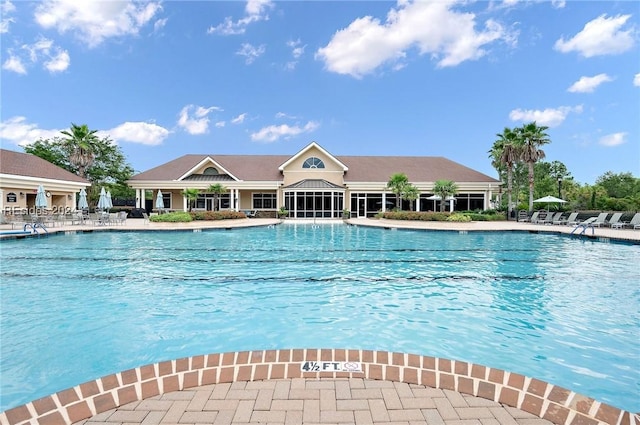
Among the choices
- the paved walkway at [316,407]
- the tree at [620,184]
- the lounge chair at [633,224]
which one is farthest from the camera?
the tree at [620,184]

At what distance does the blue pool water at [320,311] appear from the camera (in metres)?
4.78

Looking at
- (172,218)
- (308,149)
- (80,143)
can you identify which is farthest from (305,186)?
(80,143)

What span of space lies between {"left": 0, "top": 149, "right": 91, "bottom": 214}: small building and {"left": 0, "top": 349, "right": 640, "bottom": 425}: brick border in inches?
994

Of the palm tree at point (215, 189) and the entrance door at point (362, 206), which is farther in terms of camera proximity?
the entrance door at point (362, 206)

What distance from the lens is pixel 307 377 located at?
3.28 metres

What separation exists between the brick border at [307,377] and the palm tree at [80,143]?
35.9m

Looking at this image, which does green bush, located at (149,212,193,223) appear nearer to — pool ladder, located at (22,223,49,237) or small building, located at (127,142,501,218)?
pool ladder, located at (22,223,49,237)

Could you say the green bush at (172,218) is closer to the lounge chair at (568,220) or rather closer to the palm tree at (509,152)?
the palm tree at (509,152)

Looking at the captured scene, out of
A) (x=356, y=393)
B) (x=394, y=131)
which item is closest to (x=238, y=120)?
(x=394, y=131)

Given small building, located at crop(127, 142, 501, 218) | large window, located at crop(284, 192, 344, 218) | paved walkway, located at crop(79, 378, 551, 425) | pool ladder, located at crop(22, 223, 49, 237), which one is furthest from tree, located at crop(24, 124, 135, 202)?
paved walkway, located at crop(79, 378, 551, 425)

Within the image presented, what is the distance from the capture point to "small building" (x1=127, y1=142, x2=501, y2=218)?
→ 3312 cm

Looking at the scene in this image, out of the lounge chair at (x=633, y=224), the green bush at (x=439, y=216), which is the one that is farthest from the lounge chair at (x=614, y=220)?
the green bush at (x=439, y=216)

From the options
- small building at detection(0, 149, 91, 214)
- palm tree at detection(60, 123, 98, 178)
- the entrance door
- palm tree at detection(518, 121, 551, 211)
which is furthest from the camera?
the entrance door

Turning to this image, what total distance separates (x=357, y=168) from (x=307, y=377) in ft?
114
